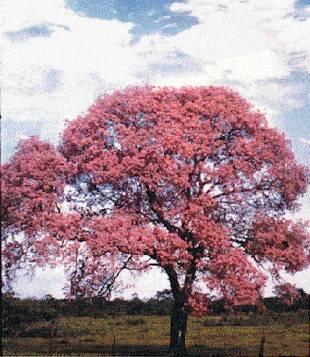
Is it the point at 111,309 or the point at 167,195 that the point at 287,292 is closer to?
the point at 167,195

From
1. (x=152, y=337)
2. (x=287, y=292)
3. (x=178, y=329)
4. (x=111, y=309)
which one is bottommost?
(x=152, y=337)

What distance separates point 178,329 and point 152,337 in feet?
35.0

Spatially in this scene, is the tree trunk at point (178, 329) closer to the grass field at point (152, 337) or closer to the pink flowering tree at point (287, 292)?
the grass field at point (152, 337)

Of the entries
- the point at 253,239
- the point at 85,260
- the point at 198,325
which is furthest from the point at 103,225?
the point at 198,325

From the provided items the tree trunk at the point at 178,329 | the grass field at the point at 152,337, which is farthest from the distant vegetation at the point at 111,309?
the tree trunk at the point at 178,329

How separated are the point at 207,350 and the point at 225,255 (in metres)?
7.58

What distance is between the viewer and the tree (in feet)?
103

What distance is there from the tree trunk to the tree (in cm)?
6

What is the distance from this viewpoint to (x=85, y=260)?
31906 millimetres

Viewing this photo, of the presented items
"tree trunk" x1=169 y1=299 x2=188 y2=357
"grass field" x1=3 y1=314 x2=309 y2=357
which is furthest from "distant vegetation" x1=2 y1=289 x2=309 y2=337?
"tree trunk" x1=169 y1=299 x2=188 y2=357

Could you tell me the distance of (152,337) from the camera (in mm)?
44250

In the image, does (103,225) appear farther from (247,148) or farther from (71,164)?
(247,148)

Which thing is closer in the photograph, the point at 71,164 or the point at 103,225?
the point at 103,225

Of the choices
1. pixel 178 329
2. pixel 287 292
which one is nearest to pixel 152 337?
pixel 178 329
